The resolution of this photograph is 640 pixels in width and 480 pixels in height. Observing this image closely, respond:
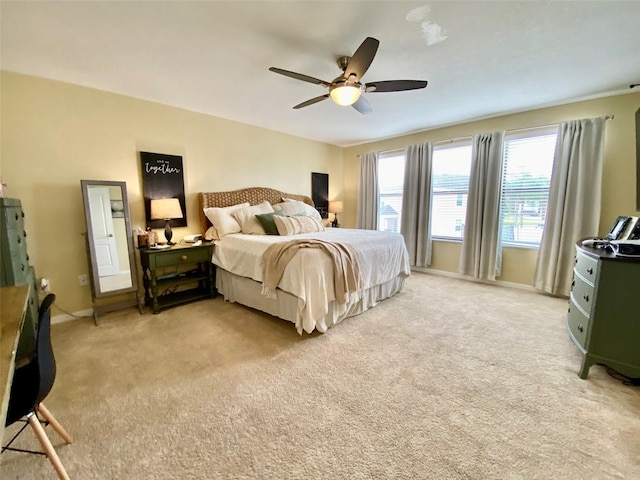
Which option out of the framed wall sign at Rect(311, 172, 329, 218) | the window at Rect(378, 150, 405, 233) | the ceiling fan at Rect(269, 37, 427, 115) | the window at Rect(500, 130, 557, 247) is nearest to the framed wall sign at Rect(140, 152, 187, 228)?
the ceiling fan at Rect(269, 37, 427, 115)

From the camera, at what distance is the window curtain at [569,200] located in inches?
123

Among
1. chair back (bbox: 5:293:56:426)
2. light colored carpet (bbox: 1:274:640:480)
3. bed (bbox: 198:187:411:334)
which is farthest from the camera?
bed (bbox: 198:187:411:334)

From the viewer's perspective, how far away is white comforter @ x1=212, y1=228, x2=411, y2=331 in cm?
238

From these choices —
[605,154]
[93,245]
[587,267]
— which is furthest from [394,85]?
[93,245]

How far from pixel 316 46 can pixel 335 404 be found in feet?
8.47

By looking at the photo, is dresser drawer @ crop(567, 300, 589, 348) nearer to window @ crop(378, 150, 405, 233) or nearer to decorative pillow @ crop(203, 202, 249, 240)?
window @ crop(378, 150, 405, 233)

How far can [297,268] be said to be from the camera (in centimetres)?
242

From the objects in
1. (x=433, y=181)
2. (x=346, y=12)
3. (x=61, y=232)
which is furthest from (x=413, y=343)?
(x=61, y=232)

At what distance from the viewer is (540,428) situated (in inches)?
57.7

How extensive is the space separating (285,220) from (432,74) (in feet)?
7.52

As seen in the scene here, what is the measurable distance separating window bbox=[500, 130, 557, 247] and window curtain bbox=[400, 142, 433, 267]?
106cm

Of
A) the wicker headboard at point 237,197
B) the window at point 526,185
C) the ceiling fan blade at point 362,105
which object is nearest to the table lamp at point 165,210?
the wicker headboard at point 237,197

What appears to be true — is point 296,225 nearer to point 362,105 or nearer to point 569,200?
point 362,105

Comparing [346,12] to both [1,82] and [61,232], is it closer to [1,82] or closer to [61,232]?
[1,82]
